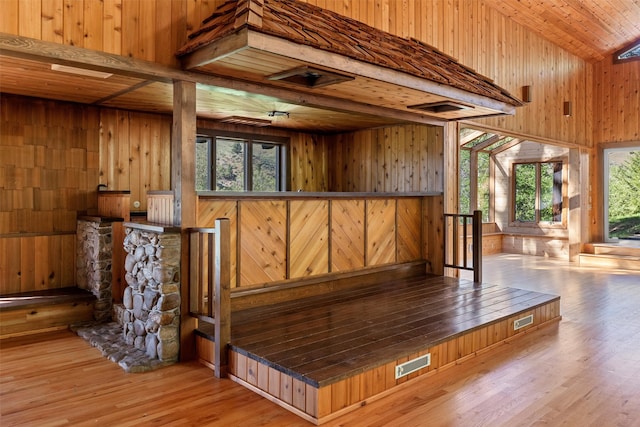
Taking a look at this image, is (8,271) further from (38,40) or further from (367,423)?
(367,423)

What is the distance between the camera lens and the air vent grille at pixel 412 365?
3.35m

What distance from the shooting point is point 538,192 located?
11375 mm

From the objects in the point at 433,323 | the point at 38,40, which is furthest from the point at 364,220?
the point at 38,40

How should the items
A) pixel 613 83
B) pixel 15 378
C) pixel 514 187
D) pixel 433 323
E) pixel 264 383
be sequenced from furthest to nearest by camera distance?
1. pixel 514 187
2. pixel 613 83
3. pixel 433 323
4. pixel 15 378
5. pixel 264 383

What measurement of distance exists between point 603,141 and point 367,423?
9.53 m

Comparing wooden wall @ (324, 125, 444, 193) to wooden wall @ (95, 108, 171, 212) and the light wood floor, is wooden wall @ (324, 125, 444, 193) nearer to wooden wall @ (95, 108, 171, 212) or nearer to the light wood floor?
the light wood floor

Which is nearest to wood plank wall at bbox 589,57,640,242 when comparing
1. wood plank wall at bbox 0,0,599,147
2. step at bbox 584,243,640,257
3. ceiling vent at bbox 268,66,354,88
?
wood plank wall at bbox 0,0,599,147

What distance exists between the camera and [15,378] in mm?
3408

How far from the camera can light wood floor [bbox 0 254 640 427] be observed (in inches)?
112

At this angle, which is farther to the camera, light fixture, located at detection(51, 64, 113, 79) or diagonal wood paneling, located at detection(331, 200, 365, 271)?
diagonal wood paneling, located at detection(331, 200, 365, 271)

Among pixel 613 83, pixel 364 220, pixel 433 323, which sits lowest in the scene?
pixel 433 323

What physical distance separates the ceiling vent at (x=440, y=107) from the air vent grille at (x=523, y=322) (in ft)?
7.74

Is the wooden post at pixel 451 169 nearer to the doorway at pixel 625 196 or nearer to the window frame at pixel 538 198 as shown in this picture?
the window frame at pixel 538 198

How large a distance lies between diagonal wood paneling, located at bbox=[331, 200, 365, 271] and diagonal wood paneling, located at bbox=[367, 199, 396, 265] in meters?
0.15
